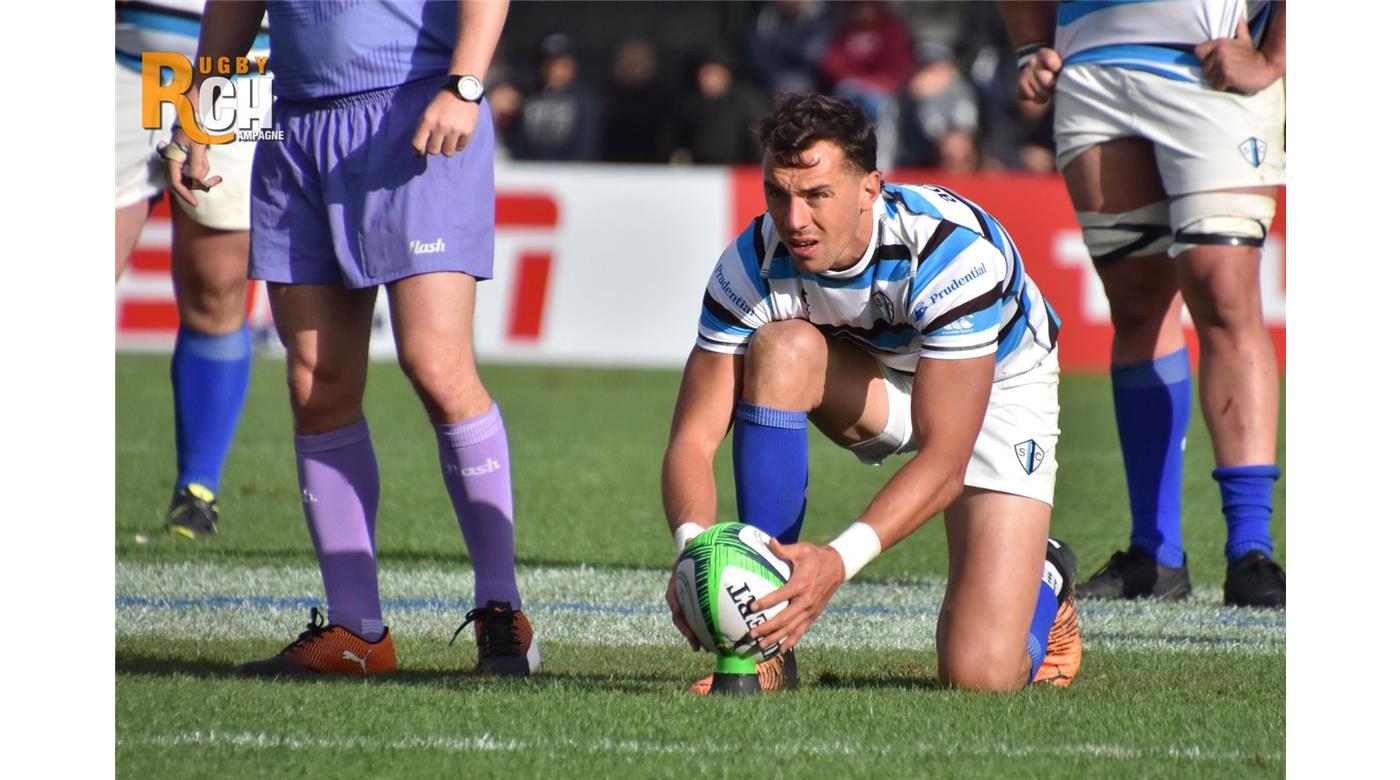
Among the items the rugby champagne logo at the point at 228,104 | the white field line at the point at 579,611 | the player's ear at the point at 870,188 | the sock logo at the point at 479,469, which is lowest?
the white field line at the point at 579,611

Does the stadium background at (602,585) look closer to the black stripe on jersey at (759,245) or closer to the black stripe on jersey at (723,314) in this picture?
the black stripe on jersey at (723,314)

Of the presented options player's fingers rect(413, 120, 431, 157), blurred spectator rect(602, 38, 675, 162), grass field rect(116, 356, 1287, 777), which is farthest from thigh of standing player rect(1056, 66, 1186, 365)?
blurred spectator rect(602, 38, 675, 162)

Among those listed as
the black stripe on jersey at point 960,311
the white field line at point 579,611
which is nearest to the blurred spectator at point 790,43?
the white field line at point 579,611

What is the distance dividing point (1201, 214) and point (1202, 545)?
4.84 feet

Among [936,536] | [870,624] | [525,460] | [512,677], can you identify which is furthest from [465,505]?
[525,460]

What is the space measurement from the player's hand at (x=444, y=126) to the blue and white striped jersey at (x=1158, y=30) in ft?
7.10

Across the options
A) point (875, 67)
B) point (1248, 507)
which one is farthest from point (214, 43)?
point (875, 67)

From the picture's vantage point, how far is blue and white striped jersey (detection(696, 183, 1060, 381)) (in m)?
3.77

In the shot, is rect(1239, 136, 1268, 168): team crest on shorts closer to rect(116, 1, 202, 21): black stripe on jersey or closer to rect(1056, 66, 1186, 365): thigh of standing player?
rect(1056, 66, 1186, 365): thigh of standing player

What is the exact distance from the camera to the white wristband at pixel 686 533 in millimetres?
3574

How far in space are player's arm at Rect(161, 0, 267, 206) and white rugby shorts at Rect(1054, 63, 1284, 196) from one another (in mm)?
2324

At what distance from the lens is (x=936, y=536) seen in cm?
650

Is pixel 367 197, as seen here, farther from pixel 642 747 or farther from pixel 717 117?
pixel 717 117
